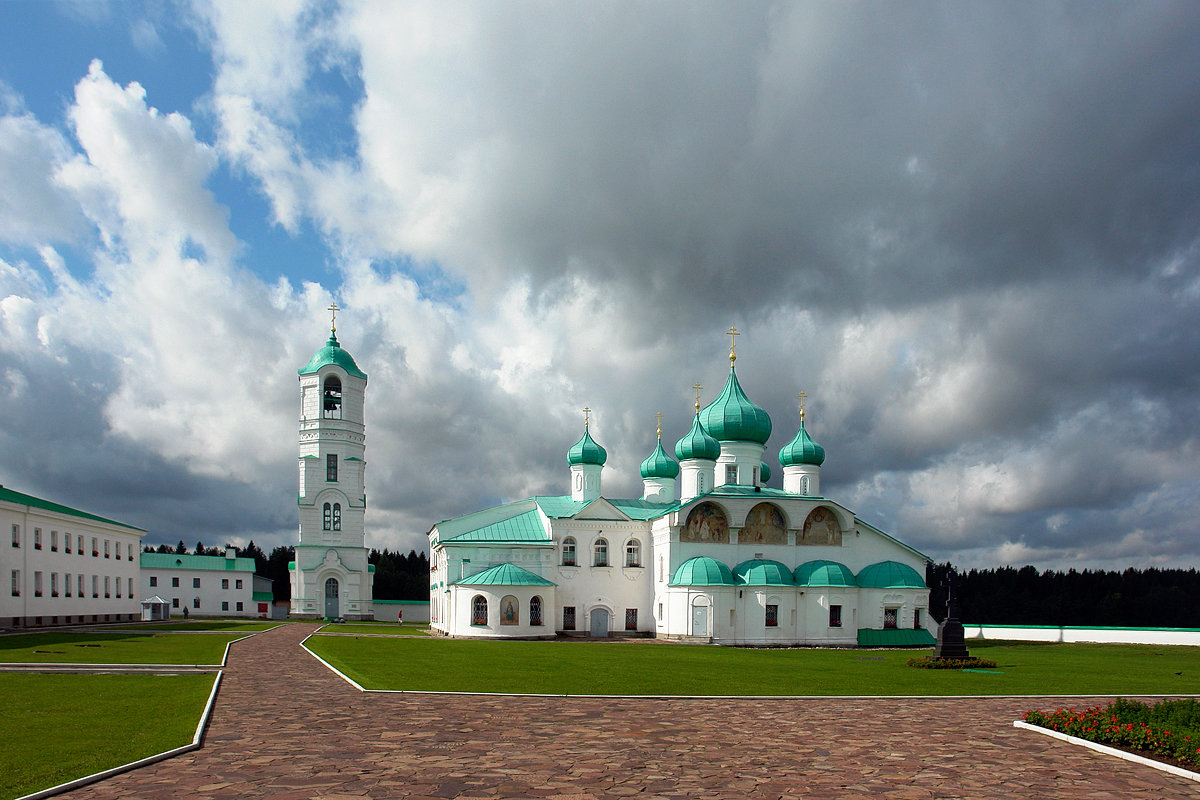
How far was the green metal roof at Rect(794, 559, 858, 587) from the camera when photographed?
132ft

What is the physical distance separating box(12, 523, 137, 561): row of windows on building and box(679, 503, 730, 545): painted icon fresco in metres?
29.0

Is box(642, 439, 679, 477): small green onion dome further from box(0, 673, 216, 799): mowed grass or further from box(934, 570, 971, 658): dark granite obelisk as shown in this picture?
box(0, 673, 216, 799): mowed grass

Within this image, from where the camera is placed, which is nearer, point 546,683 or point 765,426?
point 546,683

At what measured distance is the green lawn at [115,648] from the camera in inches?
897

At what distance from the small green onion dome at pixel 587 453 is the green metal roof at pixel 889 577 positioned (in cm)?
1536

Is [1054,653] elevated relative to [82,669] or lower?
lower

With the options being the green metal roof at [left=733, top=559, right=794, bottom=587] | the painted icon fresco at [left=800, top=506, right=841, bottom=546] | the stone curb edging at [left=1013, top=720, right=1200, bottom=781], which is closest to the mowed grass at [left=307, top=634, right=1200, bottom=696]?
the stone curb edging at [left=1013, top=720, right=1200, bottom=781]

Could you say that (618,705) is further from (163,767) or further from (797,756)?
(163,767)

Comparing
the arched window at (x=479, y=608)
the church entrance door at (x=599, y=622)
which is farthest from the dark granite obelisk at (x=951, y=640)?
the arched window at (x=479, y=608)

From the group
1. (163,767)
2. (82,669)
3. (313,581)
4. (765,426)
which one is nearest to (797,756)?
(163,767)

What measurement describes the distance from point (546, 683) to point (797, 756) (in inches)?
332

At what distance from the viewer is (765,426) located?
4544 centimetres

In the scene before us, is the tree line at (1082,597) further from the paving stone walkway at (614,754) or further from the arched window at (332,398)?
the paving stone walkway at (614,754)

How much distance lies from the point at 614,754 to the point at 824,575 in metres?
31.0
